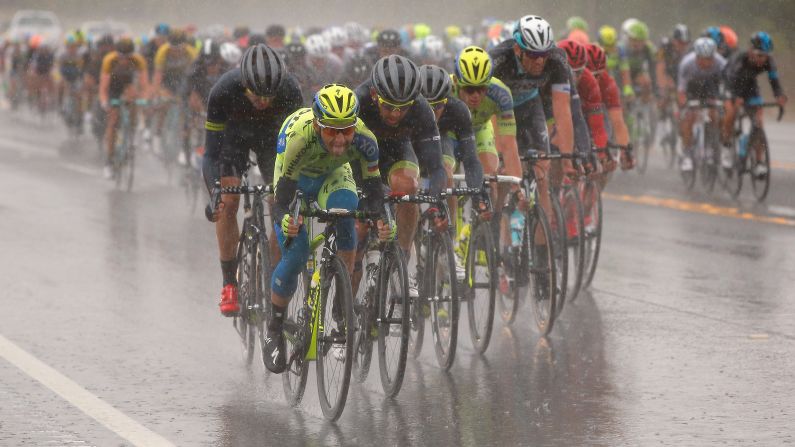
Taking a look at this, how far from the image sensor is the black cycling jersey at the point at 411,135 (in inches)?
324

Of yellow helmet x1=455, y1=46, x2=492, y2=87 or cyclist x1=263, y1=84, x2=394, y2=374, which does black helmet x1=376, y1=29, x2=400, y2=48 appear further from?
cyclist x1=263, y1=84, x2=394, y2=374

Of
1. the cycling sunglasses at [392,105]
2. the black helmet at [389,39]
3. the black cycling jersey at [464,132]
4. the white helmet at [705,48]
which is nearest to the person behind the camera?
the cycling sunglasses at [392,105]

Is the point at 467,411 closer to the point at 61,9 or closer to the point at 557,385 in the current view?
the point at 557,385

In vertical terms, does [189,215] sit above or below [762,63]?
below

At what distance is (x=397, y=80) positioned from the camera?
7754 mm

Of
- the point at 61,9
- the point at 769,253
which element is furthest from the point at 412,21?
the point at 769,253

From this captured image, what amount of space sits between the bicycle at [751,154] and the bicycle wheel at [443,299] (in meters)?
8.49

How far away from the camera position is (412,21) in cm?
5853

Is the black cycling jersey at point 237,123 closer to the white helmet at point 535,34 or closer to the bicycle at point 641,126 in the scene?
the white helmet at point 535,34

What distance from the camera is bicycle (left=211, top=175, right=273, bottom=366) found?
28.0 ft

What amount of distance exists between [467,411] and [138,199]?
1059 cm

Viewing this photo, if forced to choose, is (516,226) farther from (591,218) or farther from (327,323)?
(327,323)

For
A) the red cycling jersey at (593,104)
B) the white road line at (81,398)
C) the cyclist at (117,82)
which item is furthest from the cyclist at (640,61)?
the white road line at (81,398)

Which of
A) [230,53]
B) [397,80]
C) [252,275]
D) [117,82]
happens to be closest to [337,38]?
[117,82]
